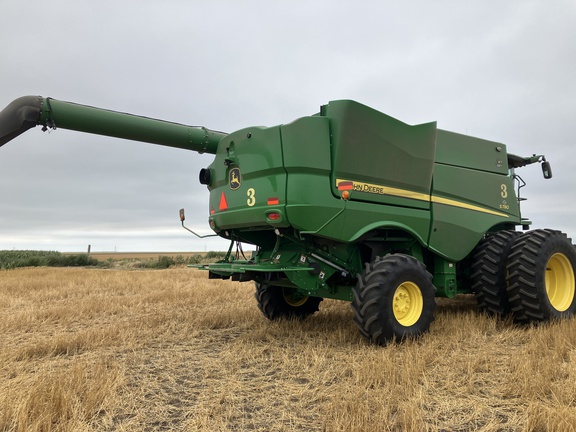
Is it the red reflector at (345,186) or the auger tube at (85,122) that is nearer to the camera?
the red reflector at (345,186)

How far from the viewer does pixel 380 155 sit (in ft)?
15.8

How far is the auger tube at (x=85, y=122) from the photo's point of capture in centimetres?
509

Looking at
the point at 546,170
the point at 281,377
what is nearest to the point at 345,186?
the point at 281,377

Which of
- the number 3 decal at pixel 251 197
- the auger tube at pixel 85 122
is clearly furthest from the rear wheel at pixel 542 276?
the auger tube at pixel 85 122

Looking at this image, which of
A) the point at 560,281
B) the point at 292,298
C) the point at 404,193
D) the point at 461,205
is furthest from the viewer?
the point at 292,298

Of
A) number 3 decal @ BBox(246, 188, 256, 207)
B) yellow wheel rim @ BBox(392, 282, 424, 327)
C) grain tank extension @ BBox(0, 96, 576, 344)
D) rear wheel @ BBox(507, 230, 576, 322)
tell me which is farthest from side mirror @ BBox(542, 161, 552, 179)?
number 3 decal @ BBox(246, 188, 256, 207)

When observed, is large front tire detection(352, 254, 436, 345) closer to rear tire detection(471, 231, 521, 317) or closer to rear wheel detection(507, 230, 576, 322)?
rear tire detection(471, 231, 521, 317)

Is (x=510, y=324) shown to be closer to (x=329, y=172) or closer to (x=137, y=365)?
(x=329, y=172)

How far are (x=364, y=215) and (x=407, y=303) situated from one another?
3.66 feet

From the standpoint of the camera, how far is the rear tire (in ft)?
18.1

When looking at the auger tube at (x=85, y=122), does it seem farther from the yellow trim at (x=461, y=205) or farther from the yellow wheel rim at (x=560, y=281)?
the yellow wheel rim at (x=560, y=281)

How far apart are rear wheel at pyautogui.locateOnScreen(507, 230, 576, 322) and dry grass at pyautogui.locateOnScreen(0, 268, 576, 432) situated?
0.28 meters

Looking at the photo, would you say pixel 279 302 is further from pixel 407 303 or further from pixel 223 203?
pixel 407 303

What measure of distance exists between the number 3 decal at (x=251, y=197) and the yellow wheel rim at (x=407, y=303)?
1.90m
